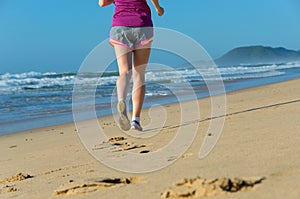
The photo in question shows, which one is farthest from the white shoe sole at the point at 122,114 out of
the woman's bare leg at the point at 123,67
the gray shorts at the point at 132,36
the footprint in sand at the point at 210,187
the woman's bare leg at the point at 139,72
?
the footprint in sand at the point at 210,187

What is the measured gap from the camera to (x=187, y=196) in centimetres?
196

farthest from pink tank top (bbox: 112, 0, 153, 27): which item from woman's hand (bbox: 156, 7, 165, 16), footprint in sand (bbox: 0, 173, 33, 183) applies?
footprint in sand (bbox: 0, 173, 33, 183)

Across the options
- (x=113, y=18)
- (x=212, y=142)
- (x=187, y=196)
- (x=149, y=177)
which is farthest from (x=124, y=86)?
(x=187, y=196)

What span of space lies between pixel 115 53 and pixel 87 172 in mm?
1746

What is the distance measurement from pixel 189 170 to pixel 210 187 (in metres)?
0.49

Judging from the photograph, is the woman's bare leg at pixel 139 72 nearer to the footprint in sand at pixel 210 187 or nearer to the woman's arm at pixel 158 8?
the woman's arm at pixel 158 8

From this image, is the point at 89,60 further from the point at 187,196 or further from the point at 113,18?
the point at 187,196

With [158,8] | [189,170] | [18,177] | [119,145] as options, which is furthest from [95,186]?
[158,8]

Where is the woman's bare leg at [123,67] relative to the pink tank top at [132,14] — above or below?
below

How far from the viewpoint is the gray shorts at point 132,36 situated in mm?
4355

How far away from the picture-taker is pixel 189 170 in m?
2.47

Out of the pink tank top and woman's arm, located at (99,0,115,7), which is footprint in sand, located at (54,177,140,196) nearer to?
the pink tank top

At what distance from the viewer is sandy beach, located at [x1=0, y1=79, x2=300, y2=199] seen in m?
1.99

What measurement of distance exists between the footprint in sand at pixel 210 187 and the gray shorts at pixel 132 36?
2.50m
